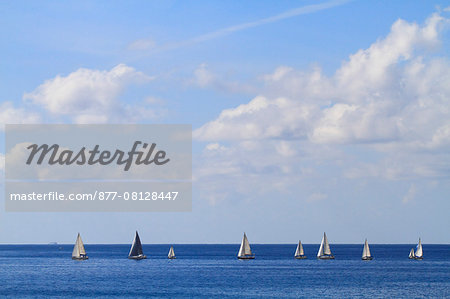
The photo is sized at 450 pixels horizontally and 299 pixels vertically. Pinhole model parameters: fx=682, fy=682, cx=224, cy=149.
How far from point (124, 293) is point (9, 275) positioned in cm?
6490

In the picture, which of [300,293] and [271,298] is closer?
[271,298]

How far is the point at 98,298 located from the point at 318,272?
274 feet

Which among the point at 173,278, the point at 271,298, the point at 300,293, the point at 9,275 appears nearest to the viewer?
the point at 271,298

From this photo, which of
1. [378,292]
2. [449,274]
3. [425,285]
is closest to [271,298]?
[378,292]

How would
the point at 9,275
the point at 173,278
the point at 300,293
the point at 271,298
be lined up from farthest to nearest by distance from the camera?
the point at 9,275, the point at 173,278, the point at 300,293, the point at 271,298

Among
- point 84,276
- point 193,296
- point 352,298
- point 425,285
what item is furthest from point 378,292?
point 84,276

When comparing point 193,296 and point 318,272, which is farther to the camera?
point 318,272

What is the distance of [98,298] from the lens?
425 feet

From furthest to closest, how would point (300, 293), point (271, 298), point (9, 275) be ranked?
point (9, 275), point (300, 293), point (271, 298)

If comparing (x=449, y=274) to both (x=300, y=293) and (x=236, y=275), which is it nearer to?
(x=236, y=275)

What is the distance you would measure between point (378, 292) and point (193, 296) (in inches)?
1518

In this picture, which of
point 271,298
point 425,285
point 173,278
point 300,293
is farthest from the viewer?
point 173,278

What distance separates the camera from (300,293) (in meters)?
137

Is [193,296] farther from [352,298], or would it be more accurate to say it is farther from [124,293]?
[352,298]
